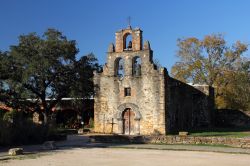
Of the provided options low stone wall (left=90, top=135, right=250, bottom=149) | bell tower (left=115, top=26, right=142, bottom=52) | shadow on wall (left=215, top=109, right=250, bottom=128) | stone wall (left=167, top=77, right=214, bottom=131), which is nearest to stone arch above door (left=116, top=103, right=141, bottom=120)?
stone wall (left=167, top=77, right=214, bottom=131)

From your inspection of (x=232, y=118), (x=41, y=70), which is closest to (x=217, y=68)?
(x=232, y=118)

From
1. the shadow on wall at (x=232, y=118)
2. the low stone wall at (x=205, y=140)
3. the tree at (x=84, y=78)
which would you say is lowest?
the low stone wall at (x=205, y=140)

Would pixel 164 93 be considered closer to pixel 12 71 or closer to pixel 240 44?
pixel 12 71

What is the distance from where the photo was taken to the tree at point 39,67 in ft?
127

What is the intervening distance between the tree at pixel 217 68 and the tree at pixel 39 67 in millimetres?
21254

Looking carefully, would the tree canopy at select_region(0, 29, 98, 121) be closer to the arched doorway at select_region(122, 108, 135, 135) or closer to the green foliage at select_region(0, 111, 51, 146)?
the arched doorway at select_region(122, 108, 135, 135)

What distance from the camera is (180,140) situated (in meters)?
27.6

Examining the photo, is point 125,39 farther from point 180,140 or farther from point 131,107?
point 180,140

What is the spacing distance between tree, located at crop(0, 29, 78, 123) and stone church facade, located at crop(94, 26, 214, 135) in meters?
3.60

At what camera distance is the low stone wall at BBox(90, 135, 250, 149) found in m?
25.2

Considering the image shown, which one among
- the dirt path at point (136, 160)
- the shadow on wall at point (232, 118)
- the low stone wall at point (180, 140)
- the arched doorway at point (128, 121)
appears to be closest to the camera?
the dirt path at point (136, 160)

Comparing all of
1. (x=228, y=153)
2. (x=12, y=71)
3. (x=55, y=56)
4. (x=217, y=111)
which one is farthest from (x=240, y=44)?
(x=228, y=153)

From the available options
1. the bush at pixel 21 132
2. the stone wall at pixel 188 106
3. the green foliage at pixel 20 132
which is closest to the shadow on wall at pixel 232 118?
the stone wall at pixel 188 106

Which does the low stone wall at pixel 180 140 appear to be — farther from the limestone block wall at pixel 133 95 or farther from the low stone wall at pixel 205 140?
the limestone block wall at pixel 133 95
